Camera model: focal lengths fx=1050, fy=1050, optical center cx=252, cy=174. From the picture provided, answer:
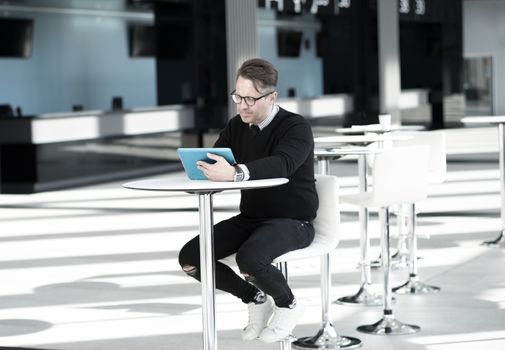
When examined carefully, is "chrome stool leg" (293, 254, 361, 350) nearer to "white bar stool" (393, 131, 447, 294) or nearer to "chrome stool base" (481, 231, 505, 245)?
"white bar stool" (393, 131, 447, 294)

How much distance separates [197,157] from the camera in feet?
14.2

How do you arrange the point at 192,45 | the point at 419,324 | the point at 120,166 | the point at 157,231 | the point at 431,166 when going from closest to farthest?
the point at 419,324 < the point at 431,166 < the point at 157,231 < the point at 120,166 < the point at 192,45

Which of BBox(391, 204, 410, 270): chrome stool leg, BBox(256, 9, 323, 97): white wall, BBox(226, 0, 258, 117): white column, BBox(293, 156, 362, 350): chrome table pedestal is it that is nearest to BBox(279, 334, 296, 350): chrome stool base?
BBox(293, 156, 362, 350): chrome table pedestal

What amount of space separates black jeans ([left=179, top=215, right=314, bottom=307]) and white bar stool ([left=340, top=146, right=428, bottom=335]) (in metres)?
0.82

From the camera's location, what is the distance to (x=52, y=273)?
7926 millimetres

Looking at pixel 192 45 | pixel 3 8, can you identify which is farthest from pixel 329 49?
pixel 3 8

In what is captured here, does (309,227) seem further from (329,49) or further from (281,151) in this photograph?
(329,49)

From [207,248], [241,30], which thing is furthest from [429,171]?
[241,30]

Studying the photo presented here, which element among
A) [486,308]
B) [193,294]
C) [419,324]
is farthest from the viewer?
[193,294]

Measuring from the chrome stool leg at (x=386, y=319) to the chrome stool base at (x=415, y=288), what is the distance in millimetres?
1068

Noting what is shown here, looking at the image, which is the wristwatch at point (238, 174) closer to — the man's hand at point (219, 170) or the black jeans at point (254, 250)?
the man's hand at point (219, 170)

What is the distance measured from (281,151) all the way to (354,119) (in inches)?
698

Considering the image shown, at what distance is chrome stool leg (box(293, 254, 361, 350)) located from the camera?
5.30 metres

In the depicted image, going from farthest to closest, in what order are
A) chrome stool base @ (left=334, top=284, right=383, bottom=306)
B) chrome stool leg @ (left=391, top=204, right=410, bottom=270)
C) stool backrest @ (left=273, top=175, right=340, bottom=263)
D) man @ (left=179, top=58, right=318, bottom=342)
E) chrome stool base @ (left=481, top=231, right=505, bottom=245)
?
1. chrome stool base @ (left=481, top=231, right=505, bottom=245)
2. chrome stool leg @ (left=391, top=204, right=410, bottom=270)
3. chrome stool base @ (left=334, top=284, right=383, bottom=306)
4. stool backrest @ (left=273, top=175, right=340, bottom=263)
5. man @ (left=179, top=58, right=318, bottom=342)
